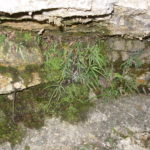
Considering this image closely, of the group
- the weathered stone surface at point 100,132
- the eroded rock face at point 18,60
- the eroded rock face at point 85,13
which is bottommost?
the weathered stone surface at point 100,132

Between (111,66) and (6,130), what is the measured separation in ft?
6.25

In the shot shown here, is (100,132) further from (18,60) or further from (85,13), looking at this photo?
(85,13)

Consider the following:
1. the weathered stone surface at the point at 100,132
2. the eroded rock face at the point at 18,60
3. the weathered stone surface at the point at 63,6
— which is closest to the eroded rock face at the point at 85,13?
the weathered stone surface at the point at 63,6

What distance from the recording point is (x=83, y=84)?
387cm

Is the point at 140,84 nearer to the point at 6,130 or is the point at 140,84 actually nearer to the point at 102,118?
the point at 102,118

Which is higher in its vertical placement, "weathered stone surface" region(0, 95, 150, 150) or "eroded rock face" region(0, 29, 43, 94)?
"eroded rock face" region(0, 29, 43, 94)

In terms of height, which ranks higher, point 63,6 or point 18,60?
point 63,6

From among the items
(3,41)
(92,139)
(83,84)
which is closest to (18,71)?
(3,41)

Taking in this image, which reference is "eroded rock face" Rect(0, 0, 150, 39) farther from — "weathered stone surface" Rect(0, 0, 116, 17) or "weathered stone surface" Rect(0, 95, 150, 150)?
"weathered stone surface" Rect(0, 95, 150, 150)

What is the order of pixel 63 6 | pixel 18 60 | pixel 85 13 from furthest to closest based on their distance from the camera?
pixel 18 60 → pixel 85 13 → pixel 63 6

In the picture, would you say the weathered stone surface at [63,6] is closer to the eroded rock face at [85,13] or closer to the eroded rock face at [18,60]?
the eroded rock face at [85,13]

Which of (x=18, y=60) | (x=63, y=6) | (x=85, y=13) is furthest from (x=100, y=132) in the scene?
(x=63, y=6)

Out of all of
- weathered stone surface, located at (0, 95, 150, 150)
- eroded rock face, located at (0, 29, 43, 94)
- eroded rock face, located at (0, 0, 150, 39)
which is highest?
eroded rock face, located at (0, 0, 150, 39)

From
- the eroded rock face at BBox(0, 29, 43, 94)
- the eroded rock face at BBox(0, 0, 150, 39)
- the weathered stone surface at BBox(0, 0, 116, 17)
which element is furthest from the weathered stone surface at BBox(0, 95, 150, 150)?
the weathered stone surface at BBox(0, 0, 116, 17)
